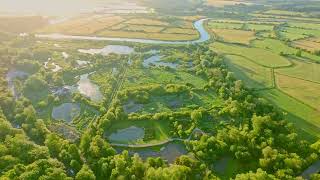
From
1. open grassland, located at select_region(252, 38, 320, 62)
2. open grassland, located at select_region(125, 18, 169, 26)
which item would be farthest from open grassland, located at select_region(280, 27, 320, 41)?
open grassland, located at select_region(125, 18, 169, 26)

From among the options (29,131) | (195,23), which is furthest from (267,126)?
(195,23)

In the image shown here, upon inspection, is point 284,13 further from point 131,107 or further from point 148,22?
point 131,107

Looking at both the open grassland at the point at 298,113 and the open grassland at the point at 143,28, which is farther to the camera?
the open grassland at the point at 143,28

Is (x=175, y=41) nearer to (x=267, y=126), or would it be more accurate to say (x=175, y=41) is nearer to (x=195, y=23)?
(x=195, y=23)

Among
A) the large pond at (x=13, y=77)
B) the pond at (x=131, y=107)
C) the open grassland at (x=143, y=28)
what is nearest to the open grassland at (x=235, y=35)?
the open grassland at (x=143, y=28)

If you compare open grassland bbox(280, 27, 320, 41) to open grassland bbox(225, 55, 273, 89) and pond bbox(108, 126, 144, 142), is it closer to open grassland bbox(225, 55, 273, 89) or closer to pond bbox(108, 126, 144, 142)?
open grassland bbox(225, 55, 273, 89)

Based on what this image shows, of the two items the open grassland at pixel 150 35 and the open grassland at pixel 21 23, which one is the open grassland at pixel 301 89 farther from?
the open grassland at pixel 21 23
